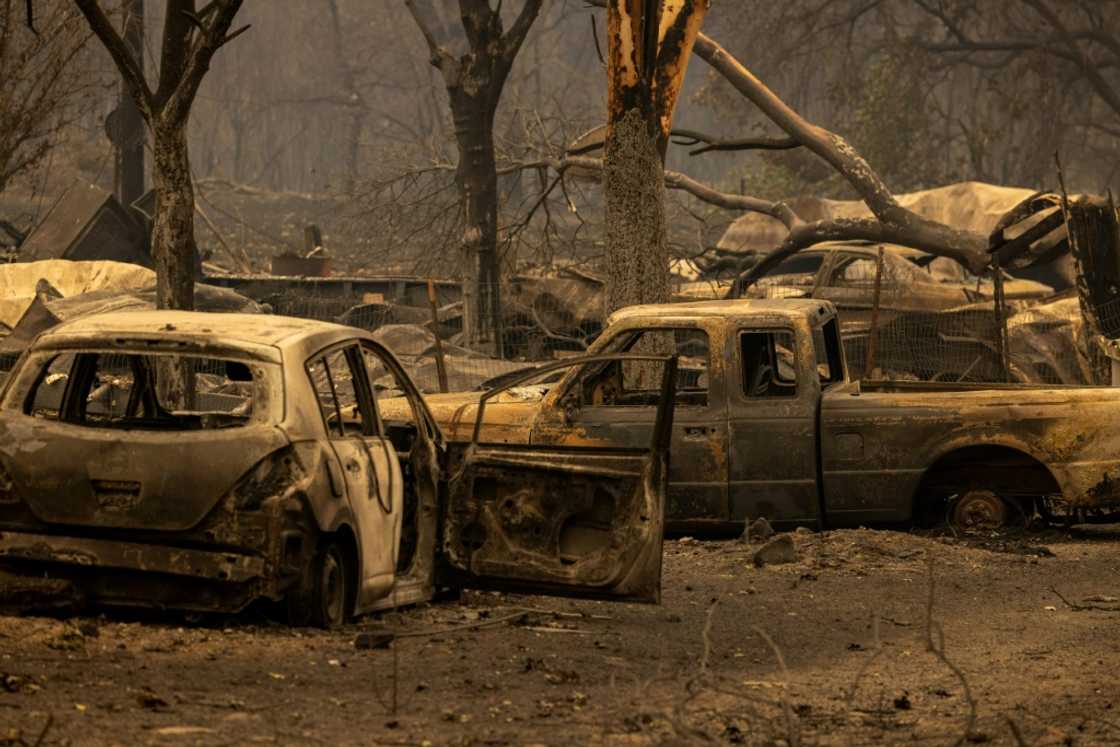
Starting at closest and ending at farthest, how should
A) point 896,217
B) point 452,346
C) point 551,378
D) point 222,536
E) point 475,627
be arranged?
point 222,536 → point 475,627 → point 551,378 → point 452,346 → point 896,217

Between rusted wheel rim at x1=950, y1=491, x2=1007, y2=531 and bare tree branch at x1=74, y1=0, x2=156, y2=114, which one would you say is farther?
bare tree branch at x1=74, y1=0, x2=156, y2=114

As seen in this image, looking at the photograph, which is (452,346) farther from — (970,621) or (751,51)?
(751,51)

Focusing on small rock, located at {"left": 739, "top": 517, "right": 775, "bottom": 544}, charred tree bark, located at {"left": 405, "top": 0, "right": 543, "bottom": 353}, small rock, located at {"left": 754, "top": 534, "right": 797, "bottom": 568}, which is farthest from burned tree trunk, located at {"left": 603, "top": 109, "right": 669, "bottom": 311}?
charred tree bark, located at {"left": 405, "top": 0, "right": 543, "bottom": 353}

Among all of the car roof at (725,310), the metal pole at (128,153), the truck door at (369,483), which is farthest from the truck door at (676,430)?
the metal pole at (128,153)

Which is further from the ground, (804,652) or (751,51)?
(751,51)

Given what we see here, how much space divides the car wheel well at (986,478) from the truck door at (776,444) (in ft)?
2.81

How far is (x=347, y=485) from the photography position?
8234 millimetres

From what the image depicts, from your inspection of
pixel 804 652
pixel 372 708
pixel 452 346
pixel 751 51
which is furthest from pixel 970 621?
pixel 751 51

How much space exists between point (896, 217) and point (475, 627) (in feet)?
61.2

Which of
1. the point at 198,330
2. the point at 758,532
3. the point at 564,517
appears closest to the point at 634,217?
the point at 758,532

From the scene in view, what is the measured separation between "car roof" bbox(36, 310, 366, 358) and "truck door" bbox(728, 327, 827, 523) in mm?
4259

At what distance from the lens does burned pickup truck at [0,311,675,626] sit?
7.82 metres

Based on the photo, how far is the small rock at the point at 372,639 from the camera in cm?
785

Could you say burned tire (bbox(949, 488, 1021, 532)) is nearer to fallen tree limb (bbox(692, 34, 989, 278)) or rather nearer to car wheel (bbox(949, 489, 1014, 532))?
car wheel (bbox(949, 489, 1014, 532))
